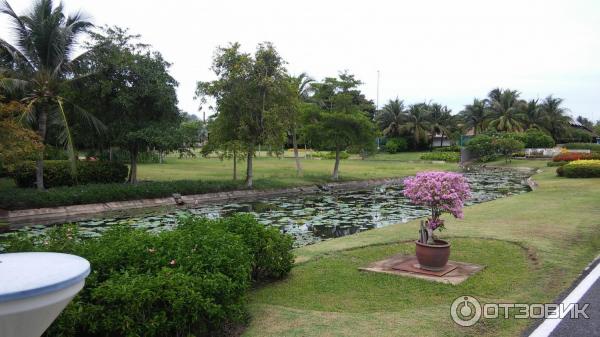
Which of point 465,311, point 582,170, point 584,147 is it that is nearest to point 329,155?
point 584,147

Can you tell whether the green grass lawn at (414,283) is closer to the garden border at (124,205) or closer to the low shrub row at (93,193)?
the garden border at (124,205)

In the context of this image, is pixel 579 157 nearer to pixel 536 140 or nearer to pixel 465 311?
pixel 536 140

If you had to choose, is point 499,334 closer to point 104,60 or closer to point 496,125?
point 104,60

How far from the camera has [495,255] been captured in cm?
822

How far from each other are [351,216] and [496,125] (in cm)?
4790

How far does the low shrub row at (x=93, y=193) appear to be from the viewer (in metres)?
16.5

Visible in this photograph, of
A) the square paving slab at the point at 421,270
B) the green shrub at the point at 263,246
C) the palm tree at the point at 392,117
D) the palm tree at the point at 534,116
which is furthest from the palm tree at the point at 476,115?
the green shrub at the point at 263,246

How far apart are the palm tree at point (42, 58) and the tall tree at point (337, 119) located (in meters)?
14.5

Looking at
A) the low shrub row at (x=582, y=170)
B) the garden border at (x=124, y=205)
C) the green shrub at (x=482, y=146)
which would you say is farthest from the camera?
the green shrub at (x=482, y=146)

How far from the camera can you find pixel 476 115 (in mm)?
61281

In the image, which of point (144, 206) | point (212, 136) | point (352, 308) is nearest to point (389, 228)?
point (352, 308)

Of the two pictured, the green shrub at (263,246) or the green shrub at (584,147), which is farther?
the green shrub at (584,147)

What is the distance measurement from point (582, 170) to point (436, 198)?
24126 millimetres

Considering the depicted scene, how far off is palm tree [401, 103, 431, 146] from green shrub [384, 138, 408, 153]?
4.80 feet
